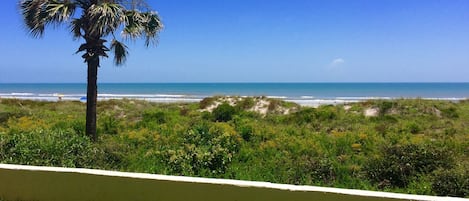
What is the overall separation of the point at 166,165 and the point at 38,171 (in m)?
2.65

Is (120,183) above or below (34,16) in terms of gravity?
below

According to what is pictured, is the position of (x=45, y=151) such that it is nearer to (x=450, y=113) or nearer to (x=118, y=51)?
(x=118, y=51)

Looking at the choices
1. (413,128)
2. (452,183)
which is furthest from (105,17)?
(413,128)

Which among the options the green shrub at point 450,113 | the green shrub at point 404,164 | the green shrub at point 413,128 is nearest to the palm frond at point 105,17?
the green shrub at point 404,164

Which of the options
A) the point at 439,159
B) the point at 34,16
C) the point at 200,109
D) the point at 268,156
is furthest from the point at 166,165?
the point at 200,109

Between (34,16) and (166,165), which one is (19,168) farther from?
(34,16)

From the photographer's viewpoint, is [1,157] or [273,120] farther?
[273,120]

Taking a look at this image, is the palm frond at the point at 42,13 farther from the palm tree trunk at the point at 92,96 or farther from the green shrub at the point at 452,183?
the green shrub at the point at 452,183

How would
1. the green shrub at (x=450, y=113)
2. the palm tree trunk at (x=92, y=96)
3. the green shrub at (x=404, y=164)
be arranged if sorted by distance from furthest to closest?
1. the green shrub at (x=450, y=113)
2. the palm tree trunk at (x=92, y=96)
3. the green shrub at (x=404, y=164)

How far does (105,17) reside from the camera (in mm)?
10664

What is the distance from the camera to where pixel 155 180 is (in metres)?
4.04

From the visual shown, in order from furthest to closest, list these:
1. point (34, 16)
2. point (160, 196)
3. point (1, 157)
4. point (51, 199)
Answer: point (34, 16)
point (1, 157)
point (51, 199)
point (160, 196)

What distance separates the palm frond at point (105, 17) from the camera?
10.7 m

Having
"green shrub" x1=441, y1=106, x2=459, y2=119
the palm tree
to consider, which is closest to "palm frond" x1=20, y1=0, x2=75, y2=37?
the palm tree
